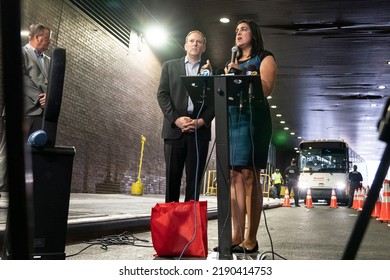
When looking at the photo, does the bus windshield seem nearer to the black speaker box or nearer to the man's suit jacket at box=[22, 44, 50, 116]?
the man's suit jacket at box=[22, 44, 50, 116]

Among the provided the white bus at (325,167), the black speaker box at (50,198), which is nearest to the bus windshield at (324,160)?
the white bus at (325,167)

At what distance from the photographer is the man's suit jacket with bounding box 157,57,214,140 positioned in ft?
6.37

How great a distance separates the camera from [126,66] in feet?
23.4

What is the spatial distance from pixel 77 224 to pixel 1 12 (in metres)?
1.85

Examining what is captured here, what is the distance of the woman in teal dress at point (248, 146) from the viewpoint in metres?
1.76

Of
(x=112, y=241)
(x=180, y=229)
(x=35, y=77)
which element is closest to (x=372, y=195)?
(x=180, y=229)

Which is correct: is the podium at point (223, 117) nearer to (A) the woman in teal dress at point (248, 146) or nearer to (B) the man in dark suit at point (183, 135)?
(A) the woman in teal dress at point (248, 146)

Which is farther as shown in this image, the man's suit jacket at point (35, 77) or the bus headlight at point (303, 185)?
the bus headlight at point (303, 185)

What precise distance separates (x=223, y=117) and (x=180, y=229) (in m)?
0.52

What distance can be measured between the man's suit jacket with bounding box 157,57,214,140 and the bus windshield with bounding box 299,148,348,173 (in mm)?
9443

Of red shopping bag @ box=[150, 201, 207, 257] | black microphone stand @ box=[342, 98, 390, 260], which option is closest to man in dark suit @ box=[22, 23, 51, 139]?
red shopping bag @ box=[150, 201, 207, 257]

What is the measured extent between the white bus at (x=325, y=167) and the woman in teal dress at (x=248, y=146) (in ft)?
30.7

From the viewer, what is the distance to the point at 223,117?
1.49 metres
